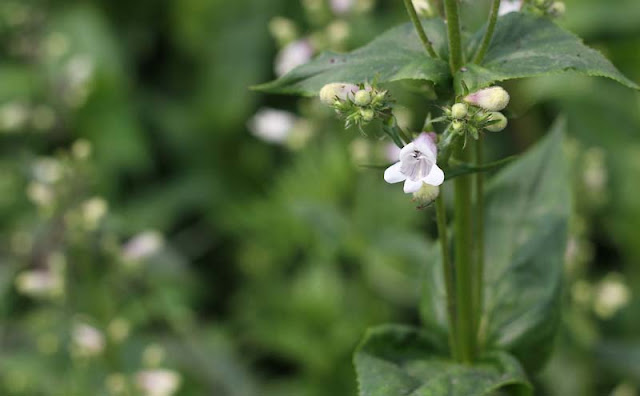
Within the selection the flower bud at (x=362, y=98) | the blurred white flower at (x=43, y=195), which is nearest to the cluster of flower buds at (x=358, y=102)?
the flower bud at (x=362, y=98)

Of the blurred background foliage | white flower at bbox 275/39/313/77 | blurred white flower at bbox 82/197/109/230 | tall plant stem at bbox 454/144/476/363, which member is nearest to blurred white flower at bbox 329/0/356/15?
the blurred background foliage

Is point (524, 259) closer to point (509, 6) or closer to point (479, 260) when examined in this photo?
point (479, 260)

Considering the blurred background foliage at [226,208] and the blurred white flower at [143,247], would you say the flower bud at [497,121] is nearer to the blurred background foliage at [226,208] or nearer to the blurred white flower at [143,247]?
the blurred background foliage at [226,208]

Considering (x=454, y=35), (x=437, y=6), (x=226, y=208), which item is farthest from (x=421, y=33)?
(x=226, y=208)

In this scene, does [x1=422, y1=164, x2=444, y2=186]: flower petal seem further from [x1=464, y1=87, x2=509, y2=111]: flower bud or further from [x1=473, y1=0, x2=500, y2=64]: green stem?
[x1=473, y1=0, x2=500, y2=64]: green stem

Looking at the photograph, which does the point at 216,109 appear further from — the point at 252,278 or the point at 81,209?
the point at 81,209

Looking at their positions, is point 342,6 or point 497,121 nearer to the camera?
point 497,121
